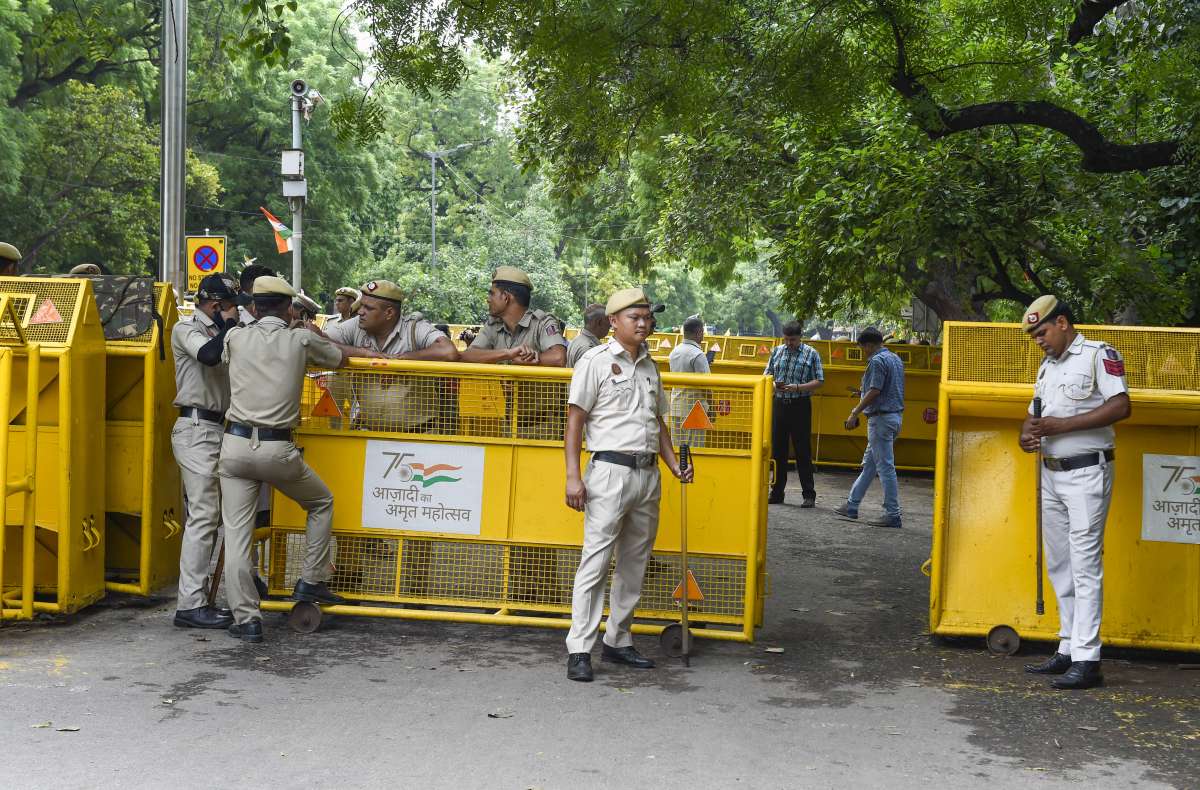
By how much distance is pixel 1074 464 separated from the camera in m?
6.92

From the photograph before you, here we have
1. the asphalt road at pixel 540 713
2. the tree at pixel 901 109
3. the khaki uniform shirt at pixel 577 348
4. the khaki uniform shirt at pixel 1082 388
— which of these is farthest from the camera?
the tree at pixel 901 109

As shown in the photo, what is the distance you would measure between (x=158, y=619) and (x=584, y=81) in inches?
184

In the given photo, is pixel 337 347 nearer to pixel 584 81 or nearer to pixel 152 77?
pixel 584 81

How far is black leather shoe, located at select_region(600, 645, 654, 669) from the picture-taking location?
7.05 metres

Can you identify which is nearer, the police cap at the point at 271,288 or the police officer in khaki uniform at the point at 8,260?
the police cap at the point at 271,288

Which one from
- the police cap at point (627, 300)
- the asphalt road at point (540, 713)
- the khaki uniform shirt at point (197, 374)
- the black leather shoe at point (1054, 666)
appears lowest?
the asphalt road at point (540, 713)

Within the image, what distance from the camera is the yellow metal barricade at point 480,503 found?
24.8 ft

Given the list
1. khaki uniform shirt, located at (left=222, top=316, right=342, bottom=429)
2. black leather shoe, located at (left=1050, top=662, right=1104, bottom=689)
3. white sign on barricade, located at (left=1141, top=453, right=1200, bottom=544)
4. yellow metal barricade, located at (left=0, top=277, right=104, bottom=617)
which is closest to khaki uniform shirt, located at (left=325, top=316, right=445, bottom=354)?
khaki uniform shirt, located at (left=222, top=316, right=342, bottom=429)

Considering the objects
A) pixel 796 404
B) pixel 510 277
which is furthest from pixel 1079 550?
pixel 796 404

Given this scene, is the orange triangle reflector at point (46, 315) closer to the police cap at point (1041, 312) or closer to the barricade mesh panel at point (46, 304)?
the barricade mesh panel at point (46, 304)

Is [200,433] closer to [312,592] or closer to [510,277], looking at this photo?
[312,592]

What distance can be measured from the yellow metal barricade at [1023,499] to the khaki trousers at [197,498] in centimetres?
407

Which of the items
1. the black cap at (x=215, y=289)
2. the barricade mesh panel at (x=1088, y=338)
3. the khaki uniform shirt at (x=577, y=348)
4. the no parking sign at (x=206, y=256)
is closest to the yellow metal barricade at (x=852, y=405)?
the no parking sign at (x=206, y=256)

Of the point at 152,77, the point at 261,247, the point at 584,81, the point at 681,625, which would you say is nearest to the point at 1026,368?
the point at 681,625
